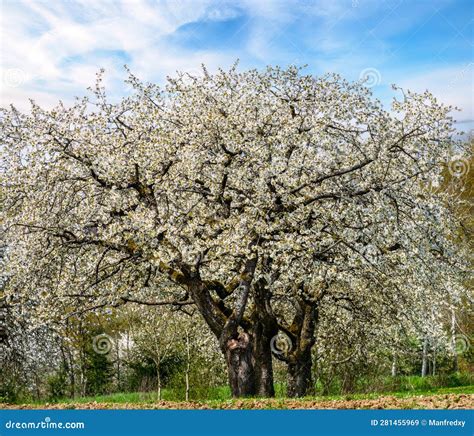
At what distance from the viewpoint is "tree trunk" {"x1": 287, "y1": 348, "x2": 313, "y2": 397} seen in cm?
1805

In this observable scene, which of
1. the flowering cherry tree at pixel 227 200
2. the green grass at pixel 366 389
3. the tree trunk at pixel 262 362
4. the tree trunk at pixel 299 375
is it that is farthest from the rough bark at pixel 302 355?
the flowering cherry tree at pixel 227 200

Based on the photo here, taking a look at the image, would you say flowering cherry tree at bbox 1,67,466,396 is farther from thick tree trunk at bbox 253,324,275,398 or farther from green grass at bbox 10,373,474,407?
green grass at bbox 10,373,474,407

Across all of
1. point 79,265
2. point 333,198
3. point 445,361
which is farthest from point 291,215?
point 445,361

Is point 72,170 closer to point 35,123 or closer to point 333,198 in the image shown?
point 35,123

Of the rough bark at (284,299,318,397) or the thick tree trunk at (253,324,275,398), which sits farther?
the rough bark at (284,299,318,397)

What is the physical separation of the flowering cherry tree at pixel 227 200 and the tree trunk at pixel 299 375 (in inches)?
110

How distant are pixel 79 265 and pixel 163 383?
47.9 ft

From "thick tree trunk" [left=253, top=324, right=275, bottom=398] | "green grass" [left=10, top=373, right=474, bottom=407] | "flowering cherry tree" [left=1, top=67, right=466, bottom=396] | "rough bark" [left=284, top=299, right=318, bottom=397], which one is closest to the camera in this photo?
"flowering cherry tree" [left=1, top=67, right=466, bottom=396]

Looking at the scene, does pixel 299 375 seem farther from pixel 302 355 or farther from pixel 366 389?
pixel 366 389

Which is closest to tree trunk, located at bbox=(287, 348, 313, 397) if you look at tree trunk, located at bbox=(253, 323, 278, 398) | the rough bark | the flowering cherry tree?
the rough bark

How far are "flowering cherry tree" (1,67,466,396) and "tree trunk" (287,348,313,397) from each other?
2.78 m

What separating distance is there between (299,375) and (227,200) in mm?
6341

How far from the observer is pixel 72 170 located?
578 inches

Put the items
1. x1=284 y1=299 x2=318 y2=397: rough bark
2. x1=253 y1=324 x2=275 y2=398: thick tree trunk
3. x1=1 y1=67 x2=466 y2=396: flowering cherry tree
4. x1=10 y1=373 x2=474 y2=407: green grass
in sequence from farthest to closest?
x1=10 y1=373 x2=474 y2=407: green grass
x1=284 y1=299 x2=318 y2=397: rough bark
x1=253 y1=324 x2=275 y2=398: thick tree trunk
x1=1 y1=67 x2=466 y2=396: flowering cherry tree
